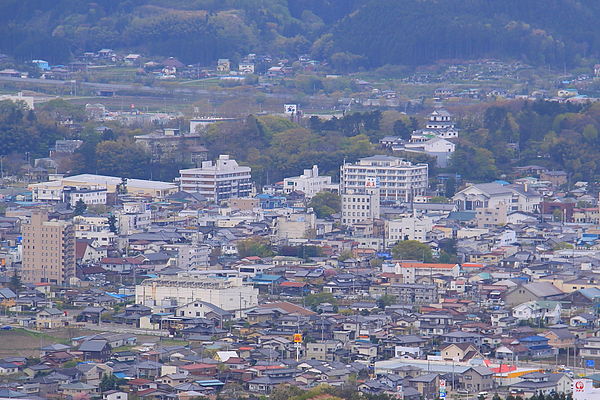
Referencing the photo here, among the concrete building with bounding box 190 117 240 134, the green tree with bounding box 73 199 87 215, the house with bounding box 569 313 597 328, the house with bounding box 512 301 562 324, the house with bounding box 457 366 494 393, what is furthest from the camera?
the concrete building with bounding box 190 117 240 134

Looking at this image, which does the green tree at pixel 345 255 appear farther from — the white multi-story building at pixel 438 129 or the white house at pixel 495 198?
the white multi-story building at pixel 438 129

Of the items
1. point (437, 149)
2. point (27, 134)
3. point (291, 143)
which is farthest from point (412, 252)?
point (27, 134)

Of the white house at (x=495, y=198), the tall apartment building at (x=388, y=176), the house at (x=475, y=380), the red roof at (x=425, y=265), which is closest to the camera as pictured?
the house at (x=475, y=380)

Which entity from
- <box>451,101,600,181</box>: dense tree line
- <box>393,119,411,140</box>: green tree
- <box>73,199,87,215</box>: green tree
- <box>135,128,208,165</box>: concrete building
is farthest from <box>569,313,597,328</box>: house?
<box>393,119,411,140</box>: green tree

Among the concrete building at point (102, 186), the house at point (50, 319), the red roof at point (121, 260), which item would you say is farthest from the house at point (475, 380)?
the concrete building at point (102, 186)

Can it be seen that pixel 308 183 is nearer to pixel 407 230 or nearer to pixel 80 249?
pixel 407 230

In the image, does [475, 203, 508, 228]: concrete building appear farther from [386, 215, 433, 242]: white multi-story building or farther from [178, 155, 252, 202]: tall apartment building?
[178, 155, 252, 202]: tall apartment building

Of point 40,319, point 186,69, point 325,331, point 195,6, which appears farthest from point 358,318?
point 195,6
